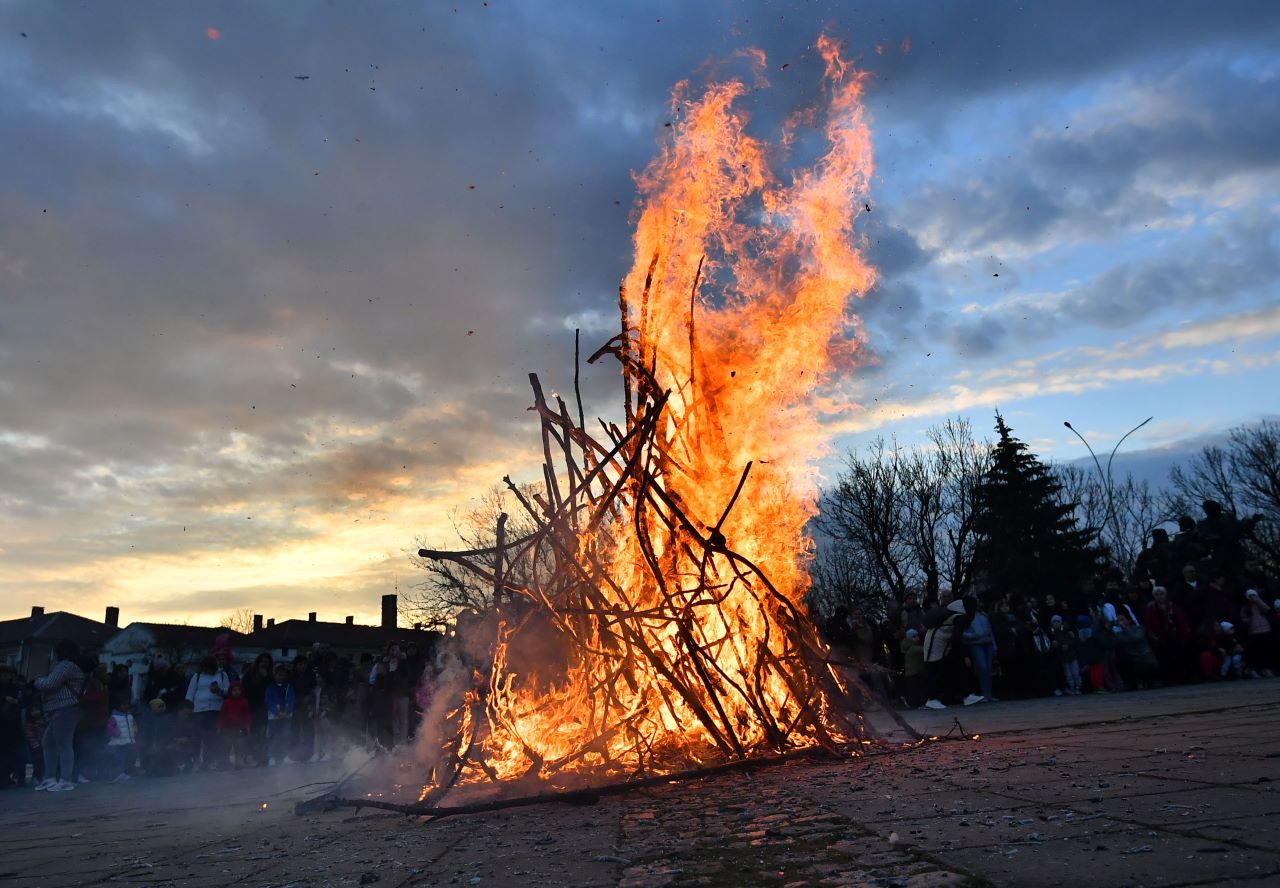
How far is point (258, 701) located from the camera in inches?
531

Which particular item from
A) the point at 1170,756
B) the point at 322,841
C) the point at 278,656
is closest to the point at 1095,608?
the point at 1170,756

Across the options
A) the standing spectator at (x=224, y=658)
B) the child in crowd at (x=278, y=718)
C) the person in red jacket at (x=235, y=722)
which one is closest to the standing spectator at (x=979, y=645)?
the child in crowd at (x=278, y=718)

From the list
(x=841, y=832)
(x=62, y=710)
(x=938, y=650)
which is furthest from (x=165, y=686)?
(x=841, y=832)

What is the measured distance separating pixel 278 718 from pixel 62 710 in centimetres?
316

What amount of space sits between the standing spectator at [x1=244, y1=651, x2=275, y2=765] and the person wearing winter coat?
31.9 feet

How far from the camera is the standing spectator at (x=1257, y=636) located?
39.2ft

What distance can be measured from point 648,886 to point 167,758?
12.9m

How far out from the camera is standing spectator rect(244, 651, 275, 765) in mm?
13336

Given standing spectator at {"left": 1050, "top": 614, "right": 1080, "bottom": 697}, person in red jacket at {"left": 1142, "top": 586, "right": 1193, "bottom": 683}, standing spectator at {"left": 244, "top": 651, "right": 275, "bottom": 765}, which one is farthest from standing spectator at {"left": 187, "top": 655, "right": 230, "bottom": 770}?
person in red jacket at {"left": 1142, "top": 586, "right": 1193, "bottom": 683}

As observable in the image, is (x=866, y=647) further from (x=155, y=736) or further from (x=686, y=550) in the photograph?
(x=155, y=736)

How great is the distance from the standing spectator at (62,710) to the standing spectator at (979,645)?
11891 mm

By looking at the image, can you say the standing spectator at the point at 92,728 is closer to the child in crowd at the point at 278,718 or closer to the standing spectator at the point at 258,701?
the standing spectator at the point at 258,701

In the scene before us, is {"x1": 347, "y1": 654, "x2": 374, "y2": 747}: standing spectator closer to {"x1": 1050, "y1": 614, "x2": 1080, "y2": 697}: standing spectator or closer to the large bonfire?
the large bonfire

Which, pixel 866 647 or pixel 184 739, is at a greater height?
pixel 866 647
